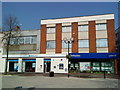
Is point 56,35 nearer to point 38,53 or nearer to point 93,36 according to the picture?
point 38,53

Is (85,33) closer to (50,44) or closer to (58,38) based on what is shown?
(58,38)

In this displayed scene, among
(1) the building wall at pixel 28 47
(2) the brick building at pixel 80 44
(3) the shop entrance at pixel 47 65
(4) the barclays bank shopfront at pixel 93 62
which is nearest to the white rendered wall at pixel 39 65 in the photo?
(2) the brick building at pixel 80 44

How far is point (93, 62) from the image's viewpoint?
33.5 m

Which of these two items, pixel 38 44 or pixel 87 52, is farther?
pixel 38 44

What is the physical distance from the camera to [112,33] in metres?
33.0

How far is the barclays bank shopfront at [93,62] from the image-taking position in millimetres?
32159

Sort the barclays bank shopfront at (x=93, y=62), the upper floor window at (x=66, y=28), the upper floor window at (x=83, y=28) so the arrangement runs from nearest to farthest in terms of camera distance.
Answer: the barclays bank shopfront at (x=93, y=62)
the upper floor window at (x=83, y=28)
the upper floor window at (x=66, y=28)

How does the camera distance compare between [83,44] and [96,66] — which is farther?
[83,44]

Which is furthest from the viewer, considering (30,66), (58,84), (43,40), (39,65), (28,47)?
(28,47)

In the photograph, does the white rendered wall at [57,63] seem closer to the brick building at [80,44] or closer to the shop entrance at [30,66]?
the brick building at [80,44]

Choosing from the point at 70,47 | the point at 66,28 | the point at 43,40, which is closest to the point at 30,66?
the point at 43,40

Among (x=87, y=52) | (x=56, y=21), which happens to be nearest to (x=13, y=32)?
(x=56, y=21)

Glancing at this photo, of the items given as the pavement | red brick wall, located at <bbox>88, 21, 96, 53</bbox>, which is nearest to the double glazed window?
red brick wall, located at <bbox>88, 21, 96, 53</bbox>

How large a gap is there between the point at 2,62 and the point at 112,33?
25527 mm
